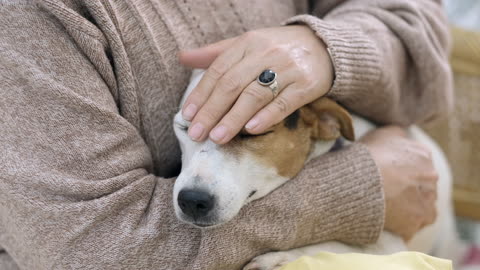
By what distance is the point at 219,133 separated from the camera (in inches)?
40.7

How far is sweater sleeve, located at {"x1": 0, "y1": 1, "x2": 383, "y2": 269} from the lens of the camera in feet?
3.12

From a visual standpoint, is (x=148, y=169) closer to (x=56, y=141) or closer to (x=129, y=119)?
(x=129, y=119)

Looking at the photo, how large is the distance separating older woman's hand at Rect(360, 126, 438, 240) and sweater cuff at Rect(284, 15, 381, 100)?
17 centimetres

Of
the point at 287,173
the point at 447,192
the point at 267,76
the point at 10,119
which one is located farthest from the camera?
the point at 447,192

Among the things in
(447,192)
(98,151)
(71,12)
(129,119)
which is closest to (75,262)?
(98,151)

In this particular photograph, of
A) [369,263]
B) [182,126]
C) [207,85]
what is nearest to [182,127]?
[182,126]

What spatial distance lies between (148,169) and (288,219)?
12.4 inches

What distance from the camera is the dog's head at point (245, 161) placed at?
1.05 m

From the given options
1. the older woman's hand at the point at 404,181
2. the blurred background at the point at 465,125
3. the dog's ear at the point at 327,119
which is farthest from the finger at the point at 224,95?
the blurred background at the point at 465,125

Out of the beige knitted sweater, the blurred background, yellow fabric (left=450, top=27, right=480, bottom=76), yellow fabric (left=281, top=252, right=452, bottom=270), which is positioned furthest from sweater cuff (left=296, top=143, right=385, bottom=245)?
yellow fabric (left=450, top=27, right=480, bottom=76)

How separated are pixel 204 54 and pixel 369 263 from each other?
0.54 meters

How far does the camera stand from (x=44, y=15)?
0.99 meters

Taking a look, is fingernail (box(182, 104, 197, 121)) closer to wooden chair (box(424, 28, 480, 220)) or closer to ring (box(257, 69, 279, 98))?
ring (box(257, 69, 279, 98))

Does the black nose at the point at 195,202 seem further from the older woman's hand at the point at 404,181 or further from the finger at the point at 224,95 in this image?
the older woman's hand at the point at 404,181
